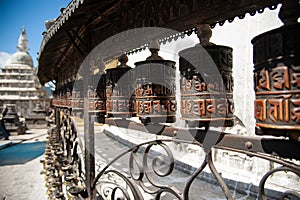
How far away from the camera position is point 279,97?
2.91 ft

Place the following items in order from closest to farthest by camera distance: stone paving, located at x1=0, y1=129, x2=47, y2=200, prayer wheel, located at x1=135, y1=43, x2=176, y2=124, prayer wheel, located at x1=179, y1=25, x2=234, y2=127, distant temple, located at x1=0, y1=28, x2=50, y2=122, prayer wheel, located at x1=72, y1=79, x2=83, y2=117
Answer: prayer wheel, located at x1=179, y1=25, x2=234, y2=127 → prayer wheel, located at x1=135, y1=43, x2=176, y2=124 → prayer wheel, located at x1=72, y1=79, x2=83, y2=117 → stone paving, located at x1=0, y1=129, x2=47, y2=200 → distant temple, located at x1=0, y1=28, x2=50, y2=122

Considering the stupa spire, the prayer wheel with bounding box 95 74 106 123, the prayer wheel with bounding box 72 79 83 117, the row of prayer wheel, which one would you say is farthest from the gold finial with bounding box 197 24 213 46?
the stupa spire

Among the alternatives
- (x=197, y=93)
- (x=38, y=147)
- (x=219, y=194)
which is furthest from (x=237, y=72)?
(x=38, y=147)

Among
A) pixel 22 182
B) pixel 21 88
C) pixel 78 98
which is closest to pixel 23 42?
pixel 21 88

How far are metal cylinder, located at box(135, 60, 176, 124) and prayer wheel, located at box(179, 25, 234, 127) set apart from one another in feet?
1.14

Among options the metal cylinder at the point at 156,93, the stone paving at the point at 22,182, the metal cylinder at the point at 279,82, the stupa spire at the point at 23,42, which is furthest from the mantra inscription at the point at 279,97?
the stupa spire at the point at 23,42

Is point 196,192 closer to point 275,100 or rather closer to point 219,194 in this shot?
point 219,194

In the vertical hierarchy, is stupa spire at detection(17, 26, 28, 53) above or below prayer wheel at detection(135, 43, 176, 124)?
above

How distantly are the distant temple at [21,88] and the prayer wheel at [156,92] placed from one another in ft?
79.3

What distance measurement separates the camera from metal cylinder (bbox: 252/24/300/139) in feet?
2.78

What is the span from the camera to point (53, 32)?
2398mm

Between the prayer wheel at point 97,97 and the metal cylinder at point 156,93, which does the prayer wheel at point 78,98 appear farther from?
the metal cylinder at point 156,93

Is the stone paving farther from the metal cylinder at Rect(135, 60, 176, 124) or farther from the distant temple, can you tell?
the distant temple

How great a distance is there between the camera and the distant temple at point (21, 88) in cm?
2483
